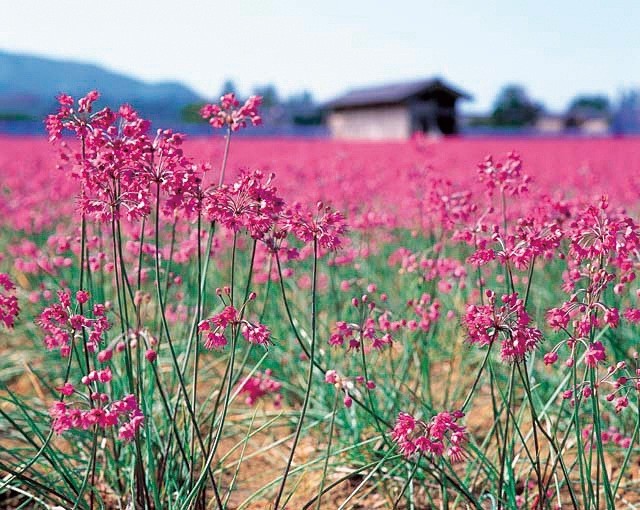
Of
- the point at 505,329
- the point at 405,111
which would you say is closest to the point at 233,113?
the point at 505,329

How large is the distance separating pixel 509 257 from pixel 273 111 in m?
66.9

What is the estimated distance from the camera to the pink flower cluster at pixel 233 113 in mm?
2217

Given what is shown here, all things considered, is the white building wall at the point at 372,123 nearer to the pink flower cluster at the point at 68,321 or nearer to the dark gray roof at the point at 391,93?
the dark gray roof at the point at 391,93

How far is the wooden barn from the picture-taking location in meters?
31.4

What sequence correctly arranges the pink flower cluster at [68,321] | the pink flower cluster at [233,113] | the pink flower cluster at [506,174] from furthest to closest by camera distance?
1. the pink flower cluster at [506,174]
2. the pink flower cluster at [233,113]
3. the pink flower cluster at [68,321]

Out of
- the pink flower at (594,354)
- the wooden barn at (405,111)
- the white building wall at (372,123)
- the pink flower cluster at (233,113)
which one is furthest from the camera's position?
the white building wall at (372,123)

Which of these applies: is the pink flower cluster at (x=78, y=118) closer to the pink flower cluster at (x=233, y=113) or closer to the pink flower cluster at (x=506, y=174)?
the pink flower cluster at (x=233, y=113)

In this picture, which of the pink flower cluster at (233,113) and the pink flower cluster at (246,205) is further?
the pink flower cluster at (233,113)

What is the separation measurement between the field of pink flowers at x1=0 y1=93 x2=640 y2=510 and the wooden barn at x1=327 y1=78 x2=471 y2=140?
2615cm

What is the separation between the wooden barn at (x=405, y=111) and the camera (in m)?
31.4

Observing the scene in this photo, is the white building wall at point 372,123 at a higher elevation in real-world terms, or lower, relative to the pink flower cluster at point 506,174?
higher

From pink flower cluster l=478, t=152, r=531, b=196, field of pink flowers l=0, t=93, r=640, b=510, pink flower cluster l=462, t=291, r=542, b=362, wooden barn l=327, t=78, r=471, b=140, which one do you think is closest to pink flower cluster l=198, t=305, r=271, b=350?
field of pink flowers l=0, t=93, r=640, b=510

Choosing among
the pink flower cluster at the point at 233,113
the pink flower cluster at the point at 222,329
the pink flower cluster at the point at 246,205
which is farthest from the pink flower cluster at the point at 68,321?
the pink flower cluster at the point at 233,113

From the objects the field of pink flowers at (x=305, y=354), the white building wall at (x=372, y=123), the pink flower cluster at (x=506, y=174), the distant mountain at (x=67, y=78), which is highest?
the distant mountain at (x=67, y=78)
